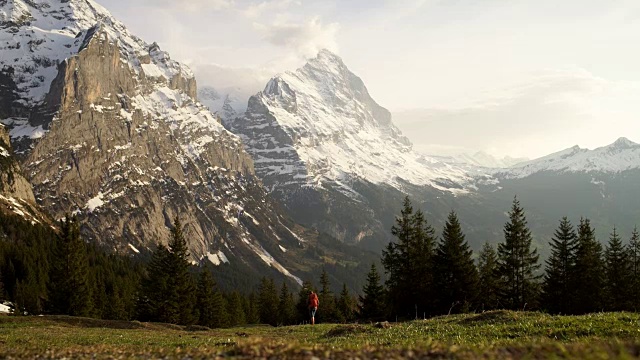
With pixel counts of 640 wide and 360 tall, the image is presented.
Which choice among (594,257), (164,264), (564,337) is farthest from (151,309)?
(564,337)

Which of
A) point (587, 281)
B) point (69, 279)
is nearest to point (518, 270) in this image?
point (587, 281)

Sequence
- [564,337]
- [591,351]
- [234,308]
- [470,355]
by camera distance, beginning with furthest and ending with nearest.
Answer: [234,308], [564,337], [470,355], [591,351]

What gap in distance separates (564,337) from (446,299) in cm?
4377

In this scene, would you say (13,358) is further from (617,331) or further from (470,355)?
(617,331)

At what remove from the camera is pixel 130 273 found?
16200 cm

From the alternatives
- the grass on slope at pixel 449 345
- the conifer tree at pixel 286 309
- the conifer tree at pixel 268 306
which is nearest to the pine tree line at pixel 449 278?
the conifer tree at pixel 286 309

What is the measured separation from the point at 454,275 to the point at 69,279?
201 ft

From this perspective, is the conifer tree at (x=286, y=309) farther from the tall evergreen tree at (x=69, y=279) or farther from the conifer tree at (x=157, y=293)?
the tall evergreen tree at (x=69, y=279)

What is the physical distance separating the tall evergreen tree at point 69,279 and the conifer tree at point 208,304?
2150 centimetres

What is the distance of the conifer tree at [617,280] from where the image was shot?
63.3m

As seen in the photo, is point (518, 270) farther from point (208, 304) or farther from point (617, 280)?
point (208, 304)

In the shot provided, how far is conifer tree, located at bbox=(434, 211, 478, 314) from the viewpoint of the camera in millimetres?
57938

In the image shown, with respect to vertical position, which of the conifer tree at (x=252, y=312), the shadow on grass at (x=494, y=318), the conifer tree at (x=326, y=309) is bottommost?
the conifer tree at (x=252, y=312)

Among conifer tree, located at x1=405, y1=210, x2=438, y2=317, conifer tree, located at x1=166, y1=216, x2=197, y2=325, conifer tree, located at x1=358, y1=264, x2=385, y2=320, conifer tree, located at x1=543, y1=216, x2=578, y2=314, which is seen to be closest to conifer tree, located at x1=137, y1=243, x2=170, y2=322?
conifer tree, located at x1=166, y1=216, x2=197, y2=325
